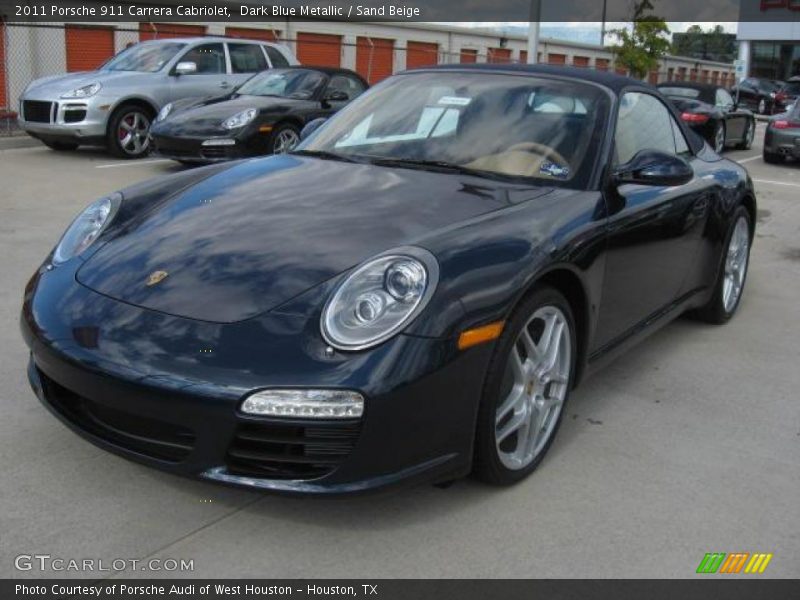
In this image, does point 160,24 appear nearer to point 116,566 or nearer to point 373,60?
point 373,60

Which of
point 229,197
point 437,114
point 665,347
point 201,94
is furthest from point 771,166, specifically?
point 229,197

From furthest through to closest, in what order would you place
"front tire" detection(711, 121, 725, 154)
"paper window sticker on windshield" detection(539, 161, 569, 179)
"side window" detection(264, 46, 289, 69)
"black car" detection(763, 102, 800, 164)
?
1. "front tire" detection(711, 121, 725, 154)
2. "black car" detection(763, 102, 800, 164)
3. "side window" detection(264, 46, 289, 69)
4. "paper window sticker on windshield" detection(539, 161, 569, 179)

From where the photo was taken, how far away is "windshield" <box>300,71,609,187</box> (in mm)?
3426

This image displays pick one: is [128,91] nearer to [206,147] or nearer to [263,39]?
[206,147]

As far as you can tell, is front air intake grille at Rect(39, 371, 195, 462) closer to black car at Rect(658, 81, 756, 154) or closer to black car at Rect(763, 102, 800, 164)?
black car at Rect(658, 81, 756, 154)

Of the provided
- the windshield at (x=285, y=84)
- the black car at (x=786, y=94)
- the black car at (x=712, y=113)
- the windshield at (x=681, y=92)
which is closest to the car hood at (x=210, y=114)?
the windshield at (x=285, y=84)

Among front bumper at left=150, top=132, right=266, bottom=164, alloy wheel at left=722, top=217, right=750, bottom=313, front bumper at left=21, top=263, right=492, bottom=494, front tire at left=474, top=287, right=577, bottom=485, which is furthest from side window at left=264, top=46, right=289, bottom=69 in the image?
front bumper at left=21, top=263, right=492, bottom=494

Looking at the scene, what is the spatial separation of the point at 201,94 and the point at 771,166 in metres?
→ 9.37

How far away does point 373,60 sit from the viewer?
82.1 ft

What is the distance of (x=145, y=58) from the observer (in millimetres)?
11555

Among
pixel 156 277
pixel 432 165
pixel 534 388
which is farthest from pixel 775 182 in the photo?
pixel 156 277

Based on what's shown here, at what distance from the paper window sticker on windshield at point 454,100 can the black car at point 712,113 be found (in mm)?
11750

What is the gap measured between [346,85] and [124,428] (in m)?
8.96

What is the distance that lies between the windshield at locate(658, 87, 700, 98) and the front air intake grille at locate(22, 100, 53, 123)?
1055cm
